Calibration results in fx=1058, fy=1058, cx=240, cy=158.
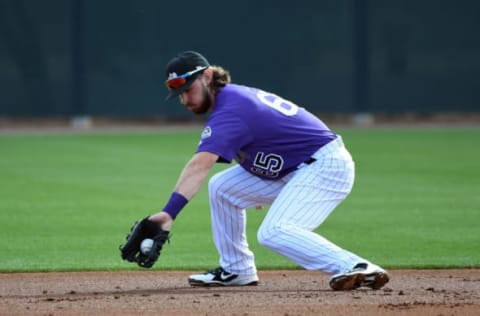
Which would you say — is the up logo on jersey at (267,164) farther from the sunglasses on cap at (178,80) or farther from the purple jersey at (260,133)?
the sunglasses on cap at (178,80)

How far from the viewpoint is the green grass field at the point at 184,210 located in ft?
25.6

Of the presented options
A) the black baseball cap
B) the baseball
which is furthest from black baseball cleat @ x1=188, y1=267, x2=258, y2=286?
the black baseball cap

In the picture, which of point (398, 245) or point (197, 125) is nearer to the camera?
point (398, 245)

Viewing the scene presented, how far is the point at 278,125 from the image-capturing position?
6125 millimetres

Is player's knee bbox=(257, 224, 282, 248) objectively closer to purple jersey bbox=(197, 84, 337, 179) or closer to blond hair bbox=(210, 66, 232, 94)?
purple jersey bbox=(197, 84, 337, 179)

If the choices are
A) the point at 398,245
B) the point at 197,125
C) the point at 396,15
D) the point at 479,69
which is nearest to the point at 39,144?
the point at 197,125

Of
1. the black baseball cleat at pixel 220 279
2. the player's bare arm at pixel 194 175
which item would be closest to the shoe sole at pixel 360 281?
the black baseball cleat at pixel 220 279

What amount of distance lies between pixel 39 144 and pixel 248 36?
15.2 ft

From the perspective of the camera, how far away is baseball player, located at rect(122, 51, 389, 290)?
586 cm

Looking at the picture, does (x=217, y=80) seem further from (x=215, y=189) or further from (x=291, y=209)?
(x=291, y=209)

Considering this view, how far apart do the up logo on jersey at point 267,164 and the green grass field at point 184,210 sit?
1308mm

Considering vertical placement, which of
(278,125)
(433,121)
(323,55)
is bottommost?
(433,121)

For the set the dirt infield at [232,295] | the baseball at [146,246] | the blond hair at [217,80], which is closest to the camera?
the dirt infield at [232,295]

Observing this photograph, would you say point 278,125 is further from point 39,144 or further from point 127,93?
point 127,93
